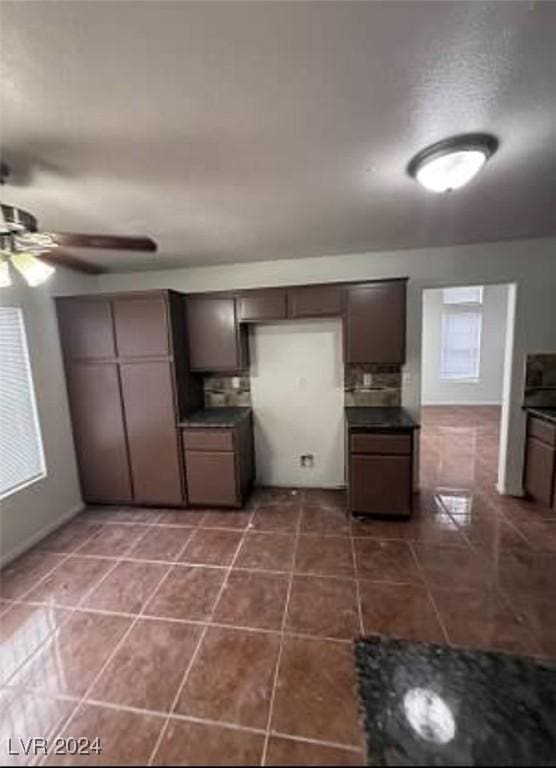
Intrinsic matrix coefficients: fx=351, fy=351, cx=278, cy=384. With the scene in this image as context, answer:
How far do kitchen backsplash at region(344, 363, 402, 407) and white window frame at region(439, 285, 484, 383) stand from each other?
4413 mm

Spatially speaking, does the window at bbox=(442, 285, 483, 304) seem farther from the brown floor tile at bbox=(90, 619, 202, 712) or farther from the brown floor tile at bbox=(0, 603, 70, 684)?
the brown floor tile at bbox=(0, 603, 70, 684)

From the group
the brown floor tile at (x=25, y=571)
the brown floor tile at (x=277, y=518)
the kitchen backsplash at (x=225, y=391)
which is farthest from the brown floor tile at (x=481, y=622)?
the brown floor tile at (x=25, y=571)

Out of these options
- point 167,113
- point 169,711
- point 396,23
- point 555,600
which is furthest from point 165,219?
point 555,600

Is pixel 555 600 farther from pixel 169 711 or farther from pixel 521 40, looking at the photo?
pixel 521 40

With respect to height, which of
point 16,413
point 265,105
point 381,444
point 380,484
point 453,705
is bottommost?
point 453,705

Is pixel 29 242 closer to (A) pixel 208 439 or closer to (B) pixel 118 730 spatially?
(A) pixel 208 439

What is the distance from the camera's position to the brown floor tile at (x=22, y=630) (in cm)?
184

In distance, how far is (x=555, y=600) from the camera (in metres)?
2.11

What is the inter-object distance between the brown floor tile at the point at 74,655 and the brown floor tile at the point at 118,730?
156 millimetres

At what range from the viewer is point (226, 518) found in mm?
3230

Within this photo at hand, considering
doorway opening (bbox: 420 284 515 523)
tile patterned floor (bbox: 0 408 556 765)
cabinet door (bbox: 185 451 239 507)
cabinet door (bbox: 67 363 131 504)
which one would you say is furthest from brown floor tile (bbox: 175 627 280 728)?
doorway opening (bbox: 420 284 515 523)

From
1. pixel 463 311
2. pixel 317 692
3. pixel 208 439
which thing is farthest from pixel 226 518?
pixel 463 311

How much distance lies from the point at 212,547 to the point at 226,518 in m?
0.46

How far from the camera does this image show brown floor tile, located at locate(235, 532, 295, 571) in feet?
8.30
